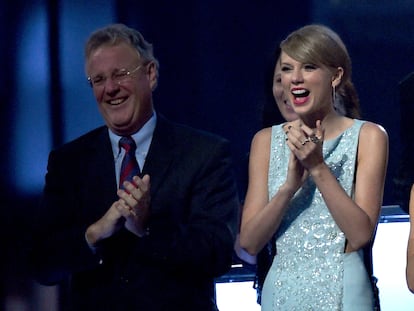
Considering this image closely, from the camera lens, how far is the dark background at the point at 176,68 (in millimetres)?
3959

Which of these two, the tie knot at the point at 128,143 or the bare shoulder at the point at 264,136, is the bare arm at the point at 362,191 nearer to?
the bare shoulder at the point at 264,136

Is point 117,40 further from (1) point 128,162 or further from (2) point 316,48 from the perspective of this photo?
(2) point 316,48

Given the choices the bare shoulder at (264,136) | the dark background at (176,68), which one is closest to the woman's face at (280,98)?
the bare shoulder at (264,136)

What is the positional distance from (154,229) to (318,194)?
1.45 feet

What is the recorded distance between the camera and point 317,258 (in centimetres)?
263

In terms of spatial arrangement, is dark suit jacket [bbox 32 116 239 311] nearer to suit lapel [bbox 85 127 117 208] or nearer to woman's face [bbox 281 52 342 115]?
suit lapel [bbox 85 127 117 208]

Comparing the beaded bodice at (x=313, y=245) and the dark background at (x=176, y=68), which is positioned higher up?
the dark background at (x=176, y=68)

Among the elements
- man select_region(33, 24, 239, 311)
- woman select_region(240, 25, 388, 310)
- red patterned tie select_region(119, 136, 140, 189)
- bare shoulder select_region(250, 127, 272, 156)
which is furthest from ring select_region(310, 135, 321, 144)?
red patterned tie select_region(119, 136, 140, 189)

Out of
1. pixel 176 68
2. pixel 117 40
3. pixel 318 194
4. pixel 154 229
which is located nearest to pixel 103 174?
pixel 154 229

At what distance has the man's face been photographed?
288 cm

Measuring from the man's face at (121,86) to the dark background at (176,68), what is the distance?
3.65ft

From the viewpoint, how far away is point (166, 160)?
2.85m

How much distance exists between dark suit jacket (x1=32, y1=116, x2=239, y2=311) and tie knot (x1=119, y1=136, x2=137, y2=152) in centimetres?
5

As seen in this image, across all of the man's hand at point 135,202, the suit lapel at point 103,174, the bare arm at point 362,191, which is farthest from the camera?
the suit lapel at point 103,174
